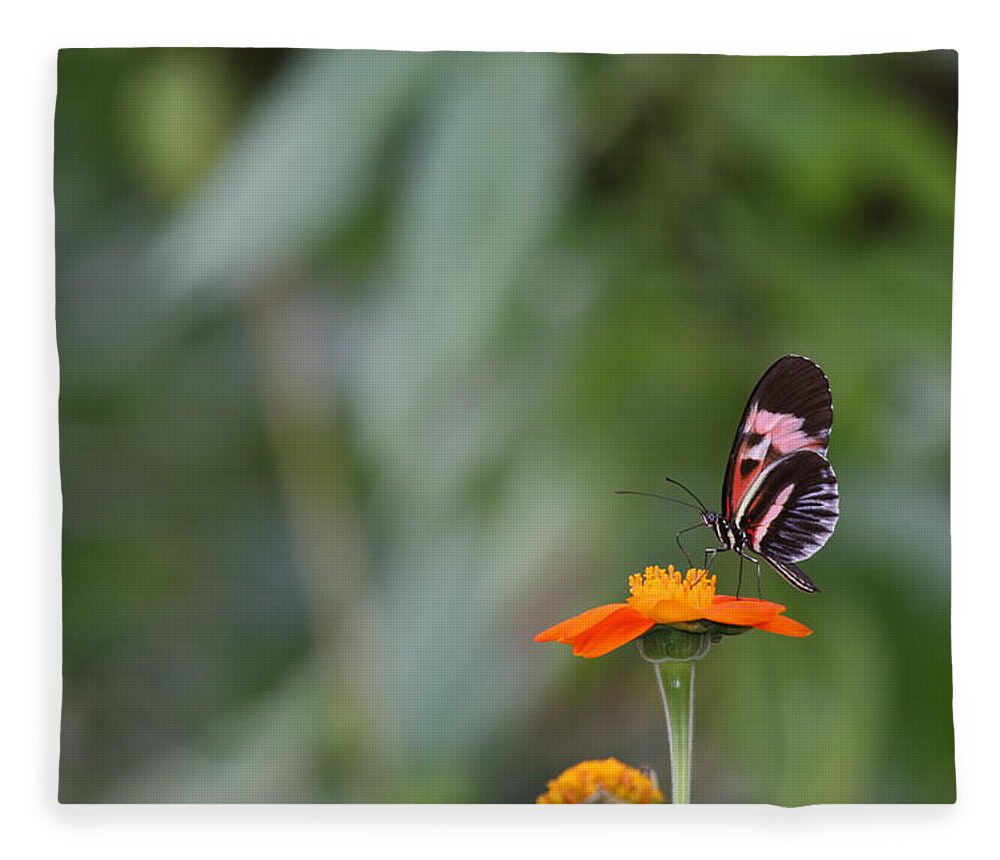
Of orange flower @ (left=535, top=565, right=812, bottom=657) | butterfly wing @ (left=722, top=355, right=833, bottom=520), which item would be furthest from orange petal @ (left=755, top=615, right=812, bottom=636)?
butterfly wing @ (left=722, top=355, right=833, bottom=520)

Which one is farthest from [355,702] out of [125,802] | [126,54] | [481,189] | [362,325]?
[126,54]

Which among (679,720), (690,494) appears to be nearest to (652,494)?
(690,494)

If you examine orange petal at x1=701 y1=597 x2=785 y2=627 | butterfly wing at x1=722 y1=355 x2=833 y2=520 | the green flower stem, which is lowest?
the green flower stem

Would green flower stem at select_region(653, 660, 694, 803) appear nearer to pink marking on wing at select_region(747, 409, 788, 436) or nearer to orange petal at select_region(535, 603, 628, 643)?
orange petal at select_region(535, 603, 628, 643)

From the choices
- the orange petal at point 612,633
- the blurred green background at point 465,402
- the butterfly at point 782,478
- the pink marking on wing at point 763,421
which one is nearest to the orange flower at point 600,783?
the blurred green background at point 465,402

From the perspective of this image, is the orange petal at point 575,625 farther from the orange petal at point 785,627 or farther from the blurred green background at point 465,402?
the orange petal at point 785,627

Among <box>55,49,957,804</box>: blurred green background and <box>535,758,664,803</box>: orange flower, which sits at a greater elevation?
<box>55,49,957,804</box>: blurred green background

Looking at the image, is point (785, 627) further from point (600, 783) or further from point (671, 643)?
point (600, 783)
